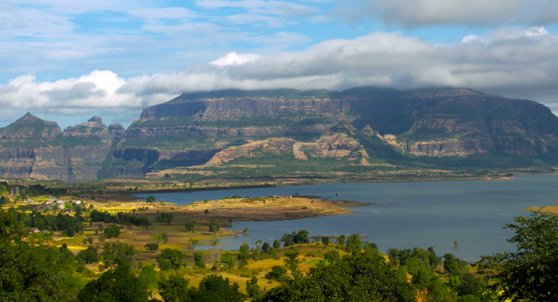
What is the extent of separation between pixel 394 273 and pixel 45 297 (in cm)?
2830

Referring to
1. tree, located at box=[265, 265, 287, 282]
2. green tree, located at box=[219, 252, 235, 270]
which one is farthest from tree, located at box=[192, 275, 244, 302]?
green tree, located at box=[219, 252, 235, 270]

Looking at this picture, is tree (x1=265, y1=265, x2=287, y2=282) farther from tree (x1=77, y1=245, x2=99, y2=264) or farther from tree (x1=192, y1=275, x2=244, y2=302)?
tree (x1=77, y1=245, x2=99, y2=264)

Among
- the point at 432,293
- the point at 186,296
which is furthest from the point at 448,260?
the point at 186,296

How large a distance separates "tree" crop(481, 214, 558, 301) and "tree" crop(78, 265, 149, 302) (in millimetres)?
45974

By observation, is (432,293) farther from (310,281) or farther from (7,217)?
(7,217)

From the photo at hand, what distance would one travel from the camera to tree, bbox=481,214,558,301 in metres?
36.8

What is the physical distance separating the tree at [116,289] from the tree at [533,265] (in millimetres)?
45974

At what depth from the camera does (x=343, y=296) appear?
184 feet

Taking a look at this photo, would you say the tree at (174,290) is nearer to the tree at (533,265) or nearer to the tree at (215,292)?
the tree at (215,292)

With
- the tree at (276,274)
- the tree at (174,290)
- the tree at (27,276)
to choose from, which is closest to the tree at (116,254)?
the tree at (276,274)

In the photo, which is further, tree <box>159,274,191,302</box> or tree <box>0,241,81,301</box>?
tree <box>159,274,191,302</box>

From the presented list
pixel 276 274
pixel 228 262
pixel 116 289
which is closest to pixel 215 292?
pixel 116 289

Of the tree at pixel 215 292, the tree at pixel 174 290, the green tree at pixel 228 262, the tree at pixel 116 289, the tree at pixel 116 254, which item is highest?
the tree at pixel 116 289

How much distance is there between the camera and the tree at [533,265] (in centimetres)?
3675
